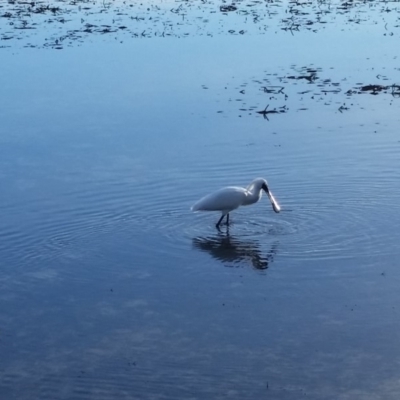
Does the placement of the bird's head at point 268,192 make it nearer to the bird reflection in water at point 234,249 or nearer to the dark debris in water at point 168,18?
the bird reflection in water at point 234,249

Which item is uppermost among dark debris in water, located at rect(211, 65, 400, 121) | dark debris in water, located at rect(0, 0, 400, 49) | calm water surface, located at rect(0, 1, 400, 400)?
calm water surface, located at rect(0, 1, 400, 400)

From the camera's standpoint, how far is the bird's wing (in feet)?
36.8

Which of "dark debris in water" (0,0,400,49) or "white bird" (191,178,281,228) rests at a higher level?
"white bird" (191,178,281,228)

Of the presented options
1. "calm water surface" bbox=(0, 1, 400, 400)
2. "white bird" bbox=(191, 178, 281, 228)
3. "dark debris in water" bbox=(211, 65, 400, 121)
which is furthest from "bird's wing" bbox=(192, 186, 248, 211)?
"dark debris in water" bbox=(211, 65, 400, 121)

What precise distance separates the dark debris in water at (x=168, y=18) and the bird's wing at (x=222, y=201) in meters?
12.7

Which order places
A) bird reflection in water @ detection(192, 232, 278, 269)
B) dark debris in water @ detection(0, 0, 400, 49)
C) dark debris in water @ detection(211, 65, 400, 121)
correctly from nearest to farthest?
bird reflection in water @ detection(192, 232, 278, 269) → dark debris in water @ detection(211, 65, 400, 121) → dark debris in water @ detection(0, 0, 400, 49)

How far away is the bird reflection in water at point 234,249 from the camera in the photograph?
10180mm

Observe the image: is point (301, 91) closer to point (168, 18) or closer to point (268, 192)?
point (268, 192)

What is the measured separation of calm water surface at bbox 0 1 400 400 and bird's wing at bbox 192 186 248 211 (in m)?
0.24

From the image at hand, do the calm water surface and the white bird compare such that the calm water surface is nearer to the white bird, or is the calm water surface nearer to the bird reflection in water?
the bird reflection in water

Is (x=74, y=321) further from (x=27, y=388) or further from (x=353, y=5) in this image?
(x=353, y=5)

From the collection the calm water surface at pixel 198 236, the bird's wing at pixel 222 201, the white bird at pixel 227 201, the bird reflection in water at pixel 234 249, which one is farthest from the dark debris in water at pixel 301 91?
the bird reflection in water at pixel 234 249

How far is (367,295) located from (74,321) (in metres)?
2.59

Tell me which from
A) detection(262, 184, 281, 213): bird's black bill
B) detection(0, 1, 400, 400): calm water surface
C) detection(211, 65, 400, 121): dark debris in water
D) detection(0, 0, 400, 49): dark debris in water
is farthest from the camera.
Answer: detection(0, 0, 400, 49): dark debris in water
